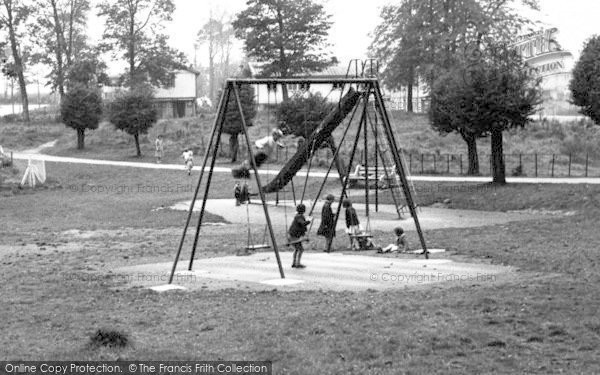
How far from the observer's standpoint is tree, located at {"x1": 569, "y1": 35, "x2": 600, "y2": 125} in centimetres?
3878

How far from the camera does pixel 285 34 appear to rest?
258 feet

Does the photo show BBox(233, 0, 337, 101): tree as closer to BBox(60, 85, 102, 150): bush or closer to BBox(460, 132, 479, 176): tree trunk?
BBox(60, 85, 102, 150): bush

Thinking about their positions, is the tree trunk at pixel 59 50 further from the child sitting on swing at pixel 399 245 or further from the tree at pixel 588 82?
the child sitting on swing at pixel 399 245

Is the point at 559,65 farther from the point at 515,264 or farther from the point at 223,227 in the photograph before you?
the point at 515,264

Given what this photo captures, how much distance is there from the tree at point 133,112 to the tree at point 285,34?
11.5 metres

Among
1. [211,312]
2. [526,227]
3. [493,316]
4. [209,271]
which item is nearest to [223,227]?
[526,227]

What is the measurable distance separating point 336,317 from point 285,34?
6505 centimetres

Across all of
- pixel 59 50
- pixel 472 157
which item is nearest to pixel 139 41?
pixel 59 50

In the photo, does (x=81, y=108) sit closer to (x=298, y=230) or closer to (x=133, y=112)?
(x=133, y=112)

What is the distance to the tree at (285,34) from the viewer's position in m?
78.2

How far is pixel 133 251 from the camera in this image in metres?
27.0

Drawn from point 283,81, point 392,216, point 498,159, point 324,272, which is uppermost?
point 283,81

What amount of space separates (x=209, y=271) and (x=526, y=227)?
12397 mm

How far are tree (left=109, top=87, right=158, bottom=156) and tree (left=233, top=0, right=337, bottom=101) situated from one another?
11480mm
